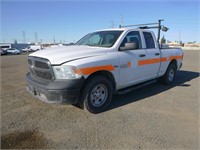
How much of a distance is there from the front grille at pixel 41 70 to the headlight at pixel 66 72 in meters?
0.14

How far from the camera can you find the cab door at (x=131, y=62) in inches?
171

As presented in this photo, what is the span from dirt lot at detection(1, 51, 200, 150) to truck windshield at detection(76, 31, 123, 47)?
1618 mm

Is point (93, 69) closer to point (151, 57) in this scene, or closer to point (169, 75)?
point (151, 57)

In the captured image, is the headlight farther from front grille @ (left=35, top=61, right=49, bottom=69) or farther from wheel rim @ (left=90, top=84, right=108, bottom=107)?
wheel rim @ (left=90, top=84, right=108, bottom=107)

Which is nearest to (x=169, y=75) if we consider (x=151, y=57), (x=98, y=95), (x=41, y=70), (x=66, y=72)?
(x=151, y=57)

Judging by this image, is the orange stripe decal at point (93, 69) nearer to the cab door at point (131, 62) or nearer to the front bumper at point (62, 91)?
the front bumper at point (62, 91)

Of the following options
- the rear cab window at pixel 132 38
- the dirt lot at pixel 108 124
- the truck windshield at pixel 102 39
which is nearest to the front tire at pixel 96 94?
the dirt lot at pixel 108 124

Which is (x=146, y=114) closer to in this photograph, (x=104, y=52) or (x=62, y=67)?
(x=104, y=52)

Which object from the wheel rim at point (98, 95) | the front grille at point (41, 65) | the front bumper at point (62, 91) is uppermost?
the front grille at point (41, 65)

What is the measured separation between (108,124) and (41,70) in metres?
1.83

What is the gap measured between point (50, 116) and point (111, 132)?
146 centimetres

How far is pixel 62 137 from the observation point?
3.07 metres

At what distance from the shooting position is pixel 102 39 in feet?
16.0

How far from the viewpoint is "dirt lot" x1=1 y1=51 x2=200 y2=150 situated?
2.90 metres
